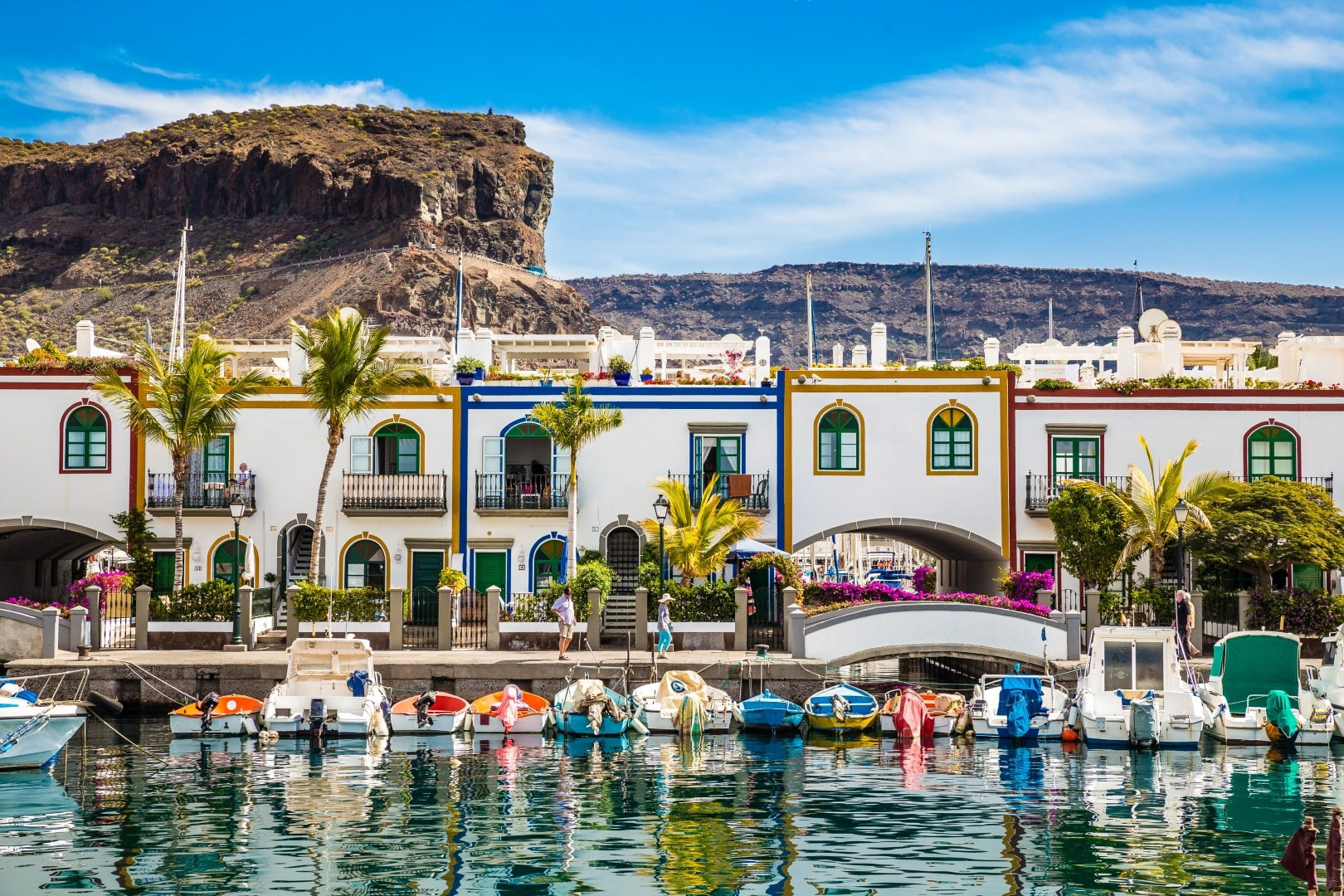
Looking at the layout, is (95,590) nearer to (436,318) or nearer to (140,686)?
(140,686)

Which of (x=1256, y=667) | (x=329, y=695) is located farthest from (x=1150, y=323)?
(x=329, y=695)

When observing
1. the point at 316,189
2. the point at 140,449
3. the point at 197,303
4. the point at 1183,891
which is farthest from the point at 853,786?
the point at 316,189

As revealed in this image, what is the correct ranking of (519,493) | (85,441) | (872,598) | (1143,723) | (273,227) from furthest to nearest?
(273,227), (85,441), (519,493), (872,598), (1143,723)

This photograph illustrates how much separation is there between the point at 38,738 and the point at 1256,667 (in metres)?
23.4

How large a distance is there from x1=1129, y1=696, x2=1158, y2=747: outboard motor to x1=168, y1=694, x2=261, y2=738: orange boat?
17.1 metres

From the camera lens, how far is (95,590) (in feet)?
114

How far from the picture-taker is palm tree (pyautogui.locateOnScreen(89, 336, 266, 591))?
37.8m

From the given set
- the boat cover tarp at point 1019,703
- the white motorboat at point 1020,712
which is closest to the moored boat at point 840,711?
the white motorboat at point 1020,712

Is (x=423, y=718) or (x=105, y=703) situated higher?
(x=105, y=703)

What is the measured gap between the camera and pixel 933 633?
34.6 metres

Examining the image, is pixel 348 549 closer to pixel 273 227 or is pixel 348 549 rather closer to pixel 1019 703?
pixel 1019 703

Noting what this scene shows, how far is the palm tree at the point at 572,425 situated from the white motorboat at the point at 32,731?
13978 mm

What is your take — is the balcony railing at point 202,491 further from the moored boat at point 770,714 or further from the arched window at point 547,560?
the moored boat at point 770,714

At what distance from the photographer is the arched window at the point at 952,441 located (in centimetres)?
4088
